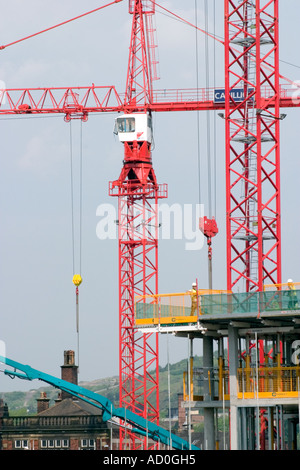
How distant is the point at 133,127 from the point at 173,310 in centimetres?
5473

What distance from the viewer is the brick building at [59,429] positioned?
484 ft

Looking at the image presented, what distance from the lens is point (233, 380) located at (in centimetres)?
7400

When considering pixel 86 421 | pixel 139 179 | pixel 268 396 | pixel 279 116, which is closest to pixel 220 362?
pixel 268 396

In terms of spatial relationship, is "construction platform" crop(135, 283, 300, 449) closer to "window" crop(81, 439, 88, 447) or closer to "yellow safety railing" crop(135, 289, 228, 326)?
"yellow safety railing" crop(135, 289, 228, 326)

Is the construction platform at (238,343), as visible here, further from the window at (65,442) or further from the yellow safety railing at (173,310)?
the window at (65,442)

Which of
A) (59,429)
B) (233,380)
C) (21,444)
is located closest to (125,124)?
(59,429)

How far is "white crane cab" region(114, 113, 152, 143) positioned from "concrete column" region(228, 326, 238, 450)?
55.9 meters

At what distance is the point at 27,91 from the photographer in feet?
426

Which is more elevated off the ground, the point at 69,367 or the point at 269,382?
the point at 269,382

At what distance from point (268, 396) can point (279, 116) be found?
2569 cm

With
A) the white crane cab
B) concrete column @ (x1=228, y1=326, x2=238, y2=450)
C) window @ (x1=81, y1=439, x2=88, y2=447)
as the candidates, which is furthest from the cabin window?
concrete column @ (x1=228, y1=326, x2=238, y2=450)

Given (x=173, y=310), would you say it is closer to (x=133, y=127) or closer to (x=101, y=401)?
(x=101, y=401)

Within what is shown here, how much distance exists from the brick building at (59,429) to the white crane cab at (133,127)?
33.6 metres

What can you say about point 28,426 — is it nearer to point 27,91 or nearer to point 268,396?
point 27,91
